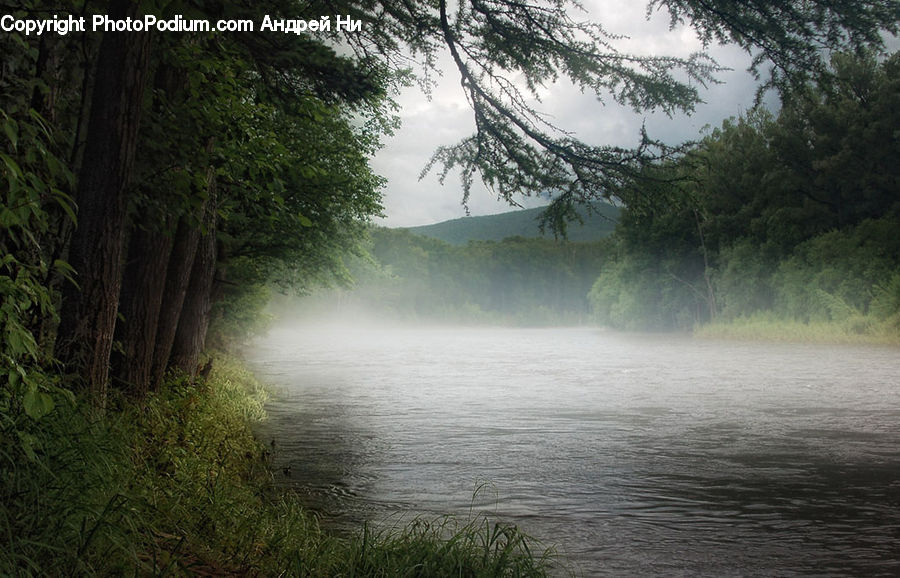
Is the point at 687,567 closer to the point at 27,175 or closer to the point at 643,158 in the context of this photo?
the point at 643,158

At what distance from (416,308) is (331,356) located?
92313 millimetres

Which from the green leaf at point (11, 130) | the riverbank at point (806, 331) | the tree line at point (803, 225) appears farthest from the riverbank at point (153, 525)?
the riverbank at point (806, 331)

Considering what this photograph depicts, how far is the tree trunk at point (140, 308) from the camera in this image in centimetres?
798

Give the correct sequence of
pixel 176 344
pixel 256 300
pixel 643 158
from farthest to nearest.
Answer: pixel 256 300, pixel 176 344, pixel 643 158

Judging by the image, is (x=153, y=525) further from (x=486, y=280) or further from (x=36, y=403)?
(x=486, y=280)

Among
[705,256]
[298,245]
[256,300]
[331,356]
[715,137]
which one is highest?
[715,137]

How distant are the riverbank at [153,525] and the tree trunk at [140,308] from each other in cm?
57

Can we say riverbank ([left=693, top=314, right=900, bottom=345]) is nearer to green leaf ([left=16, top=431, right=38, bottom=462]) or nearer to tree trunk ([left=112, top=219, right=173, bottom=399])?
tree trunk ([left=112, top=219, right=173, bottom=399])

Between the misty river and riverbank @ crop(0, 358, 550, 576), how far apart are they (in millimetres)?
1188

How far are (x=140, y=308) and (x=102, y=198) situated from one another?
255 centimetres

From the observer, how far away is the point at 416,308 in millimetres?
128375

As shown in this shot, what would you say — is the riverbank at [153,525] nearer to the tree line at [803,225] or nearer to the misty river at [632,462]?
the misty river at [632,462]

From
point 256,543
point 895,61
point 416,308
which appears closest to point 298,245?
point 256,543

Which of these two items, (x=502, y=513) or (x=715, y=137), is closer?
(x=502, y=513)
